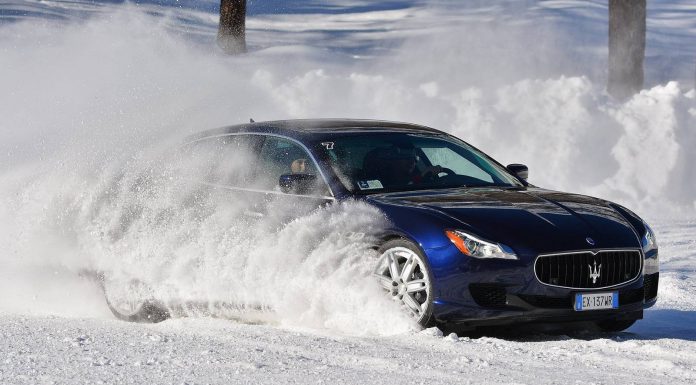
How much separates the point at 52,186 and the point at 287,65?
9.91 m

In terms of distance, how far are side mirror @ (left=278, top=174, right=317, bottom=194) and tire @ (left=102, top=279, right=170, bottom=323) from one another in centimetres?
131

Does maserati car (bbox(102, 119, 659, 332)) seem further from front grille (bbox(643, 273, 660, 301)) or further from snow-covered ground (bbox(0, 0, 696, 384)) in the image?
snow-covered ground (bbox(0, 0, 696, 384))

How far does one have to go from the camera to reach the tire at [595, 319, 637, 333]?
782 cm

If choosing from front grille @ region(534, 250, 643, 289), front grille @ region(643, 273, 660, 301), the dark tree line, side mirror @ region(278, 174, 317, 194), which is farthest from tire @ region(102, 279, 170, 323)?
the dark tree line

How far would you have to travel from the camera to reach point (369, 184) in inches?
314

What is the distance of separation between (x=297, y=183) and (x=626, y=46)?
1289 cm

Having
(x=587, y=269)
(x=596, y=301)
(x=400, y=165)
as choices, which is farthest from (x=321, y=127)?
(x=596, y=301)

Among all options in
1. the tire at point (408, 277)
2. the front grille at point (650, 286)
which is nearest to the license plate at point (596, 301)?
the front grille at point (650, 286)

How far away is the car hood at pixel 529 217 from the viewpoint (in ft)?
23.3

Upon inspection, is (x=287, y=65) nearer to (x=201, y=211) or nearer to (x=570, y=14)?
(x=570, y=14)

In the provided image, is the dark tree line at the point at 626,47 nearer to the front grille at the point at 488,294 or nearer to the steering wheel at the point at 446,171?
the steering wheel at the point at 446,171

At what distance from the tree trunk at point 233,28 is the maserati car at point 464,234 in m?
12.2

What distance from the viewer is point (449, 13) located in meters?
25.0

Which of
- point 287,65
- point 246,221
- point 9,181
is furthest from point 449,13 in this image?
point 246,221
